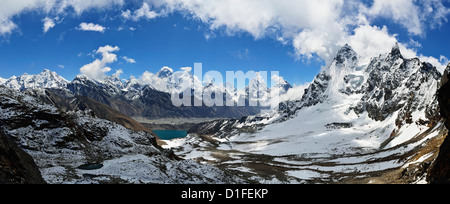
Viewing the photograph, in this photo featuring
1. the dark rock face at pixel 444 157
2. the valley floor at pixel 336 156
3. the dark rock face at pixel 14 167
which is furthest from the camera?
the valley floor at pixel 336 156

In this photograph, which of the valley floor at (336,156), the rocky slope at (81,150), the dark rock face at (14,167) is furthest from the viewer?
the valley floor at (336,156)

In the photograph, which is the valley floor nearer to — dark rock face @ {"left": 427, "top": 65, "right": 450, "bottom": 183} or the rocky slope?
dark rock face @ {"left": 427, "top": 65, "right": 450, "bottom": 183}

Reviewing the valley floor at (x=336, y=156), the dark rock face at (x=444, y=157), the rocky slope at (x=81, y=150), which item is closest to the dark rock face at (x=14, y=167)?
the rocky slope at (x=81, y=150)

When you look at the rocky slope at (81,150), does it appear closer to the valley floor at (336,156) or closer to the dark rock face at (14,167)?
the dark rock face at (14,167)

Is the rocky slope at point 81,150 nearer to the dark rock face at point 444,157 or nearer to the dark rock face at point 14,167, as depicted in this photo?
the dark rock face at point 14,167

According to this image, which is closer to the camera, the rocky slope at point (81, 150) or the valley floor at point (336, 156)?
the rocky slope at point (81, 150)

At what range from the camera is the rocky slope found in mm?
Answer: 31203

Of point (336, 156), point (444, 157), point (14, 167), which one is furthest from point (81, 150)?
point (336, 156)

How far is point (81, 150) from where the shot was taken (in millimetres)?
41656

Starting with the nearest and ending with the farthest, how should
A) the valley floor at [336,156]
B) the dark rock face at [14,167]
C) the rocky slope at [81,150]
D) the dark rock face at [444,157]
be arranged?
the dark rock face at [14,167], the dark rock face at [444,157], the rocky slope at [81,150], the valley floor at [336,156]

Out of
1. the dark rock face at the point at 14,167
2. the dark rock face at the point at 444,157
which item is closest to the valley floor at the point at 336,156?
the dark rock face at the point at 444,157

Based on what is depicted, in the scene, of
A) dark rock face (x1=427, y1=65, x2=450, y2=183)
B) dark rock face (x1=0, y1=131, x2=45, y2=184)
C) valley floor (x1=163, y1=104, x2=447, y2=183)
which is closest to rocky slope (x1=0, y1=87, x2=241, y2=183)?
dark rock face (x1=0, y1=131, x2=45, y2=184)

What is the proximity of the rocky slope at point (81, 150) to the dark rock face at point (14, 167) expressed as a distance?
587cm

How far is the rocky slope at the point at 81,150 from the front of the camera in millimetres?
31203
